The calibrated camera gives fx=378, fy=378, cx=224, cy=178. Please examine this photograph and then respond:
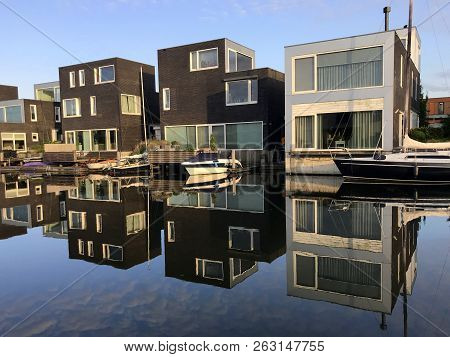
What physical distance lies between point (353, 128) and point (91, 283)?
57.5 feet

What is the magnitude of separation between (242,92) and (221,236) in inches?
753

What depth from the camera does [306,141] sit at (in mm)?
21297

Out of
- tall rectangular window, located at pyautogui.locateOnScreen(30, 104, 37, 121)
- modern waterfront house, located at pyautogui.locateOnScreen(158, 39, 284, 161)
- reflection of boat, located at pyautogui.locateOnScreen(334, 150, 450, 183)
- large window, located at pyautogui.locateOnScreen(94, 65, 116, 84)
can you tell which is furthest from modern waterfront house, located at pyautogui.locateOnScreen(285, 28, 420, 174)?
tall rectangular window, located at pyautogui.locateOnScreen(30, 104, 37, 121)

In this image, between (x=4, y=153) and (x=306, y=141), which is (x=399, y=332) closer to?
(x=306, y=141)

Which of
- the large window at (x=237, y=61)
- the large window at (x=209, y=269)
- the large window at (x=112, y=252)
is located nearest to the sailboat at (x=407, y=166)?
the large window at (x=209, y=269)

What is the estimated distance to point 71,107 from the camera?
3456 centimetres

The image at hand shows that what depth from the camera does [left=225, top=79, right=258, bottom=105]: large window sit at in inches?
992

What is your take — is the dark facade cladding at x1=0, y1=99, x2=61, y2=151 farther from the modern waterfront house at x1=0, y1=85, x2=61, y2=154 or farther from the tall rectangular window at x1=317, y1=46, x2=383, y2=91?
the tall rectangular window at x1=317, y1=46, x2=383, y2=91

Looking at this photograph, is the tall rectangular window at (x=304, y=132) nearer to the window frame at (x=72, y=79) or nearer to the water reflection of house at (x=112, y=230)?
the water reflection of house at (x=112, y=230)

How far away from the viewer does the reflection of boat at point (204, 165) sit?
803 inches

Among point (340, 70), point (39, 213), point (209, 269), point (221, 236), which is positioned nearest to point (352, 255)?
point (209, 269)

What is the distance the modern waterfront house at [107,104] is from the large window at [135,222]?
21.8 meters

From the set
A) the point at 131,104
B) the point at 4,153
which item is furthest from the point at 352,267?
the point at 4,153

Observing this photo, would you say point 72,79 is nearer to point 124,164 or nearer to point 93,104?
point 93,104
